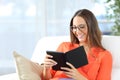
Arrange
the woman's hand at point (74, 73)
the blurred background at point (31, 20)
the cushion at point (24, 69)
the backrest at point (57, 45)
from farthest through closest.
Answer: the blurred background at point (31, 20)
the backrest at point (57, 45)
the cushion at point (24, 69)
the woman's hand at point (74, 73)

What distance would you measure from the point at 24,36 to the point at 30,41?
0.11 meters

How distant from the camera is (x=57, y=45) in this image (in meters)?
2.15

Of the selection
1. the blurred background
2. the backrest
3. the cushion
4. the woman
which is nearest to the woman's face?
the woman

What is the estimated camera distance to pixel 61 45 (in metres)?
2.02

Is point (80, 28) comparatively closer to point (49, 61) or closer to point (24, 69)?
point (49, 61)

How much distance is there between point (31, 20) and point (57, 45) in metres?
1.51

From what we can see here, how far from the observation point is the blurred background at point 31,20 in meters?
3.52

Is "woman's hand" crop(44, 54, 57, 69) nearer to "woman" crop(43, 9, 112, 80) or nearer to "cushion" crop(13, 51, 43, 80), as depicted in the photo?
"woman" crop(43, 9, 112, 80)

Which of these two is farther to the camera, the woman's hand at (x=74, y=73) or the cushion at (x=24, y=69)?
the cushion at (x=24, y=69)

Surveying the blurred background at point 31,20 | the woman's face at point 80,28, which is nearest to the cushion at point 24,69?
the woman's face at point 80,28

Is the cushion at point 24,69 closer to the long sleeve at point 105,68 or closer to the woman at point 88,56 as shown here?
the woman at point 88,56

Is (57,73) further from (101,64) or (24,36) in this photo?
(24,36)

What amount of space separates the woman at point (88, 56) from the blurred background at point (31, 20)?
1620 millimetres

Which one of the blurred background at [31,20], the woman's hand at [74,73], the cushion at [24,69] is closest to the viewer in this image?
the woman's hand at [74,73]
